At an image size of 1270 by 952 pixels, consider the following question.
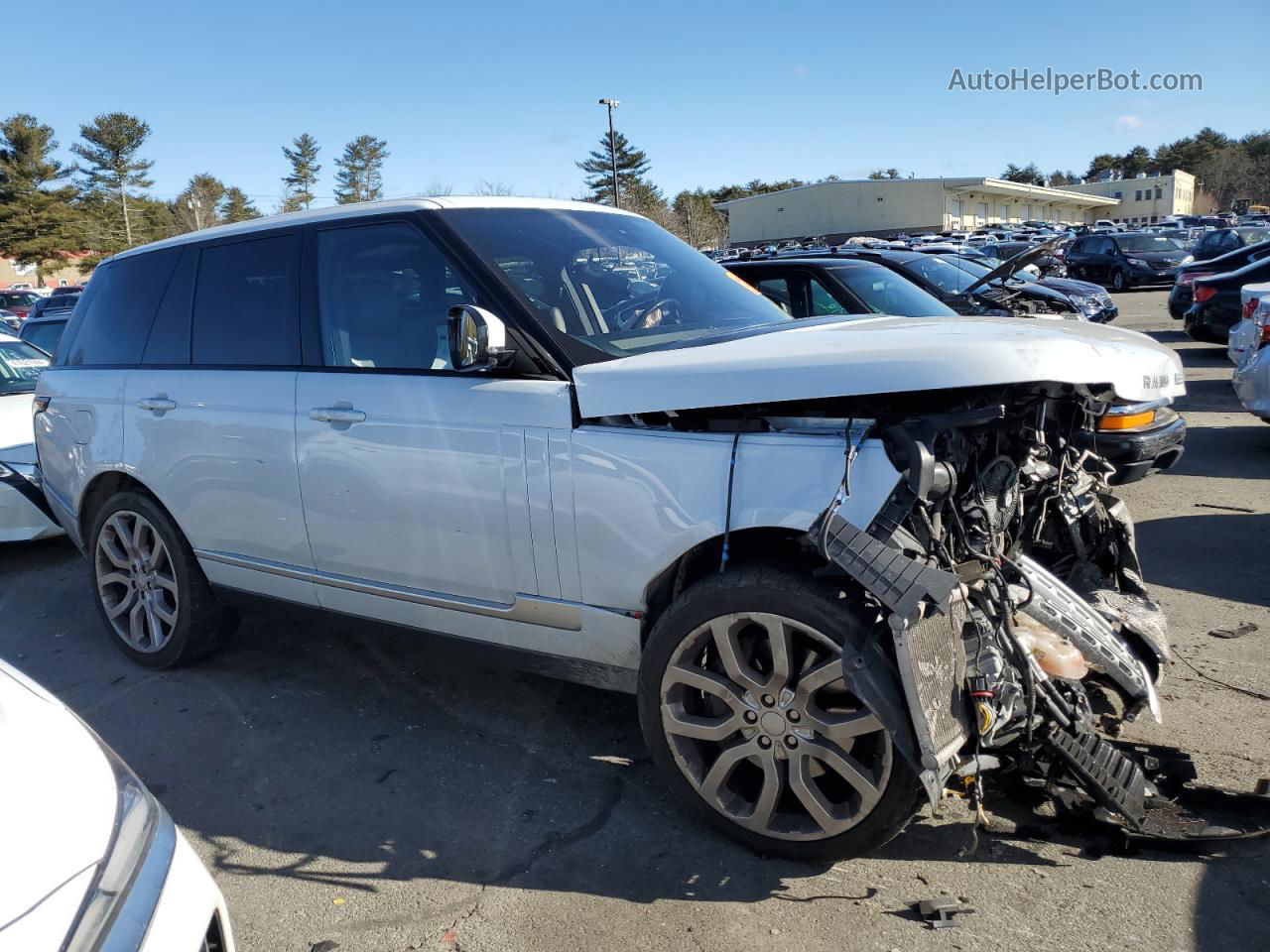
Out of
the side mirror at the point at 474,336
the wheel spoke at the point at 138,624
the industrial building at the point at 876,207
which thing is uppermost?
the industrial building at the point at 876,207

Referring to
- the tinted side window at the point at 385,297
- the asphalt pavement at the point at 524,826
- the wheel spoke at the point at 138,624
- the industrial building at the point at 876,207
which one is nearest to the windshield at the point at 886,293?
the asphalt pavement at the point at 524,826

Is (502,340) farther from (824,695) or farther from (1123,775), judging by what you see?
(1123,775)

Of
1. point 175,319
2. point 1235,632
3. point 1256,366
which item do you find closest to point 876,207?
point 1256,366

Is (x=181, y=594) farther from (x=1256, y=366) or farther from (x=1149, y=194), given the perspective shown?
(x=1149, y=194)

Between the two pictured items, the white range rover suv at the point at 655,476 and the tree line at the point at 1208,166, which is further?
the tree line at the point at 1208,166

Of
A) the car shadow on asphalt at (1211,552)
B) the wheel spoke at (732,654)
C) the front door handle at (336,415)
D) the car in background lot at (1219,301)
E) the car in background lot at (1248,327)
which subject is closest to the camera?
the wheel spoke at (732,654)

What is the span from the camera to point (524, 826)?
10.4 feet

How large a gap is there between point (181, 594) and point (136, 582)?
1.25 feet

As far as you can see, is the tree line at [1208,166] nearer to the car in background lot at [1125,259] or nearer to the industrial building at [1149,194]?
the industrial building at [1149,194]

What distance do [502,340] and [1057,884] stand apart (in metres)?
2.34

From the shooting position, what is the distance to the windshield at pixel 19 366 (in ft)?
23.8

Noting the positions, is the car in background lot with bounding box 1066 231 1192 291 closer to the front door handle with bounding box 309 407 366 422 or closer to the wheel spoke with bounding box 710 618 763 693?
the front door handle with bounding box 309 407 366 422

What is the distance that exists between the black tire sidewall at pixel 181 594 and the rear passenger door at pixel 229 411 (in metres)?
0.11

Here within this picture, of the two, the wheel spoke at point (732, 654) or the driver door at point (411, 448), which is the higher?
the driver door at point (411, 448)
